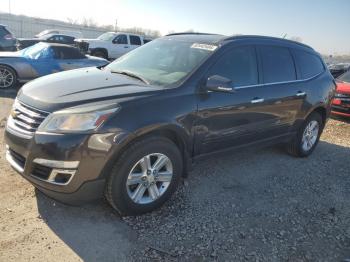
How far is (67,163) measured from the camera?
3.00 meters

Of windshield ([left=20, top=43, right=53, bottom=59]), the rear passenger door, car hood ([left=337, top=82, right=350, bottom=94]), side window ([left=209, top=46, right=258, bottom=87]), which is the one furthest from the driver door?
windshield ([left=20, top=43, right=53, bottom=59])

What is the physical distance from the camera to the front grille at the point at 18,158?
3211 mm

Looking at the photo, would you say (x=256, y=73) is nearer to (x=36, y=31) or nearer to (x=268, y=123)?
(x=268, y=123)

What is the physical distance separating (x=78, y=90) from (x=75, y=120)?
542mm

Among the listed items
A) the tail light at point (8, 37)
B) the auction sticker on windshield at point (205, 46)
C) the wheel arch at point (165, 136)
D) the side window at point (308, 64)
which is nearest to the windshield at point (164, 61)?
Result: the auction sticker on windshield at point (205, 46)

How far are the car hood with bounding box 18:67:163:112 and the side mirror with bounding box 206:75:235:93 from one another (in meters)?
0.57

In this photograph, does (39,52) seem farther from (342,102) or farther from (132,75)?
(342,102)

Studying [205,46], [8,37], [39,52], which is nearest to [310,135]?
[205,46]

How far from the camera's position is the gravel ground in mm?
3041

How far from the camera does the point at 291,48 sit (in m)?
5.36

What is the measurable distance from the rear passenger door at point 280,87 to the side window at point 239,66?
179 mm

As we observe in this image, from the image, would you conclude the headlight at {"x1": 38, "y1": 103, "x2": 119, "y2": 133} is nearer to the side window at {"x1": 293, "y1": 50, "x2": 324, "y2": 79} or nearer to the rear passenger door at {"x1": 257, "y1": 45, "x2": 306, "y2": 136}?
the rear passenger door at {"x1": 257, "y1": 45, "x2": 306, "y2": 136}

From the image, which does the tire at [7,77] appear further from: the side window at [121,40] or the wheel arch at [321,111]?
the side window at [121,40]

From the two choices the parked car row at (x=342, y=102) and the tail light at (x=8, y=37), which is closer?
the parked car row at (x=342, y=102)
